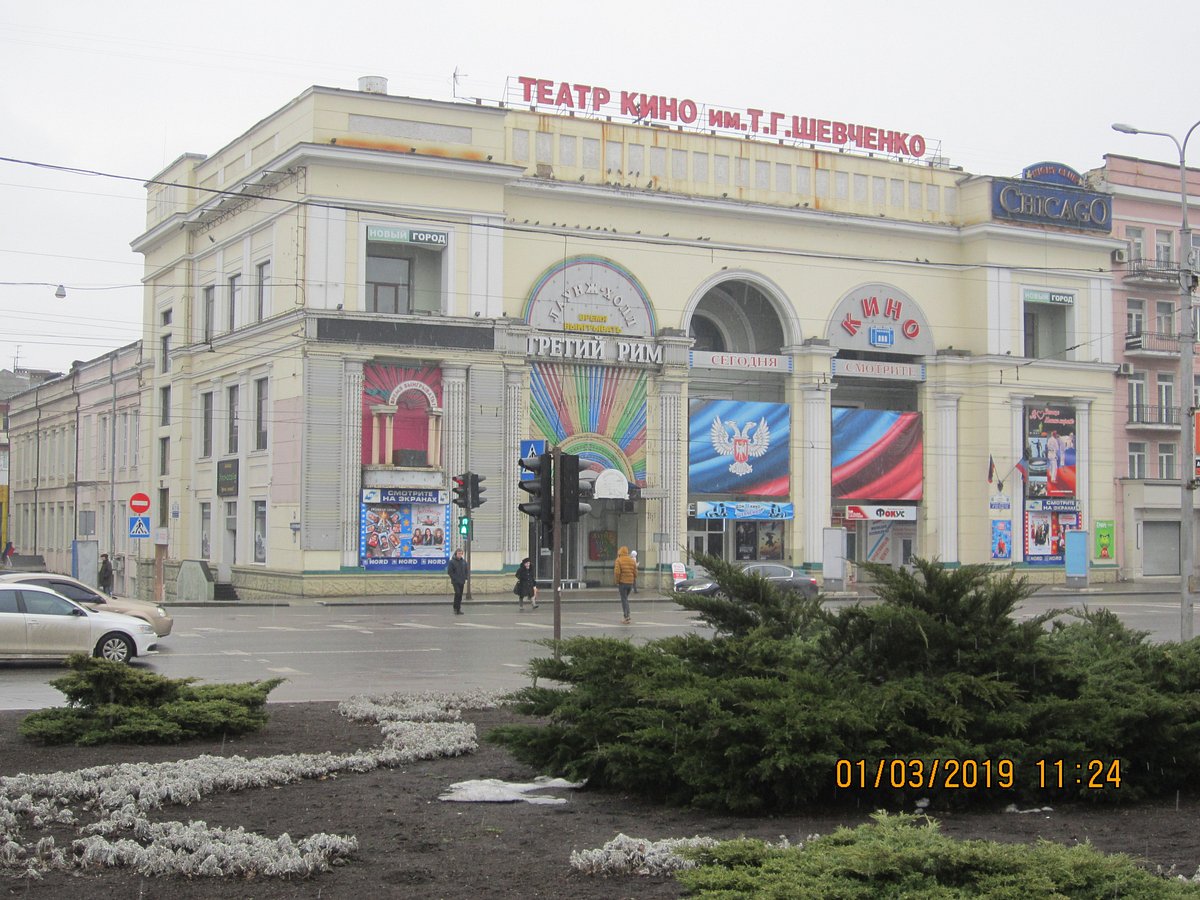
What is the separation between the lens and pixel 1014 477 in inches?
2074

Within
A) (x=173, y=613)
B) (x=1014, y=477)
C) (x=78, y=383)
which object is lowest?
(x=173, y=613)

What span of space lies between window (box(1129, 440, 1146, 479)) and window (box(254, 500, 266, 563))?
1375 inches

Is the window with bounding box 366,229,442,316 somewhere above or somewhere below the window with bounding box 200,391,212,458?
above

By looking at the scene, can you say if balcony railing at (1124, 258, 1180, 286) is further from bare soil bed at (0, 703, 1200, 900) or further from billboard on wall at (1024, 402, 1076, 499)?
bare soil bed at (0, 703, 1200, 900)

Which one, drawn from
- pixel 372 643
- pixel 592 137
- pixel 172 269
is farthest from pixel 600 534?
pixel 372 643

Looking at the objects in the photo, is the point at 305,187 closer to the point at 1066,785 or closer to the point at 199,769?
the point at 199,769

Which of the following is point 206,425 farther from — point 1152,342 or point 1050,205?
point 1152,342

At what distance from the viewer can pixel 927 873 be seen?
5.88m

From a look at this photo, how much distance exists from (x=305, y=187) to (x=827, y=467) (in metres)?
21.2

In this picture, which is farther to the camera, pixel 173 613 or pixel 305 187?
pixel 305 187

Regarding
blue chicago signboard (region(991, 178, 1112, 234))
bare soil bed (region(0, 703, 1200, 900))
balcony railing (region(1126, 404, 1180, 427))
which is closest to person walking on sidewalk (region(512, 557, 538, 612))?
blue chicago signboard (region(991, 178, 1112, 234))

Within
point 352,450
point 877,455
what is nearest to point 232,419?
point 352,450

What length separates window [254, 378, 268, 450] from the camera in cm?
4553
